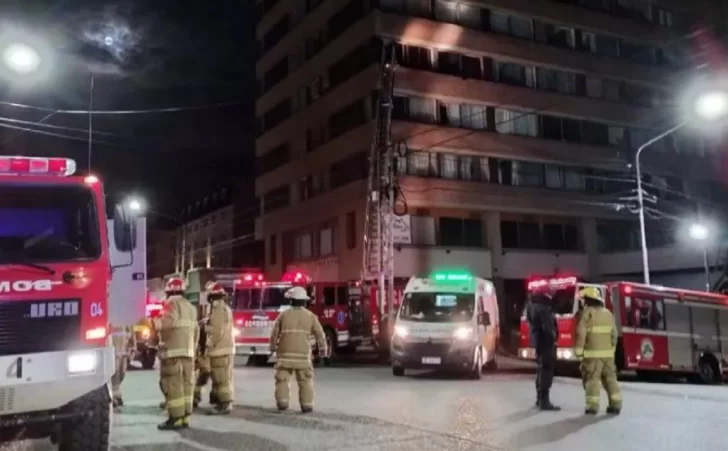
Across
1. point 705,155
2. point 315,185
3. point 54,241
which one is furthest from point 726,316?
point 705,155

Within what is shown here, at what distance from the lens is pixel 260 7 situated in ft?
156

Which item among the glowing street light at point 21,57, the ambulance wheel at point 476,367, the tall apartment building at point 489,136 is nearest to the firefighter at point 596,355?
the ambulance wheel at point 476,367

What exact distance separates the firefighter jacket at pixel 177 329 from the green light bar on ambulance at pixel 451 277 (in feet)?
31.2

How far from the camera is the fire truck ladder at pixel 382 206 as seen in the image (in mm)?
23766

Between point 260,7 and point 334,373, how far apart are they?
3553 cm

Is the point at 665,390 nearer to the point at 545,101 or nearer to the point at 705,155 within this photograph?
the point at 545,101

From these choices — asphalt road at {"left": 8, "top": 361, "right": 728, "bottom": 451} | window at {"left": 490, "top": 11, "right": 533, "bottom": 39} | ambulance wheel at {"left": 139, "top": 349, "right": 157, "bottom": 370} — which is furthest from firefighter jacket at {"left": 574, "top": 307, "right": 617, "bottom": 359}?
window at {"left": 490, "top": 11, "right": 533, "bottom": 39}

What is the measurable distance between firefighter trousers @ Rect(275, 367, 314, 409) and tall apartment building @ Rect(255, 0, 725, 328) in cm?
2197

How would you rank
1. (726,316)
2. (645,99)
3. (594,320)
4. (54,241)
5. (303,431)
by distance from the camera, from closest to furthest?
(54,241)
(303,431)
(594,320)
(726,316)
(645,99)

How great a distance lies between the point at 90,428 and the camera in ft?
20.8

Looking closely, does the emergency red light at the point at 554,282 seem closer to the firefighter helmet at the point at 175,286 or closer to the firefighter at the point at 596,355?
the firefighter at the point at 596,355

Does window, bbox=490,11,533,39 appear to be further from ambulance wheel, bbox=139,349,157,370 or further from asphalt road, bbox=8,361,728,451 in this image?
asphalt road, bbox=8,361,728,451

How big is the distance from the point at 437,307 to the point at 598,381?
737 centimetres

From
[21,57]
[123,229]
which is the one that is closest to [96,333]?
[123,229]
